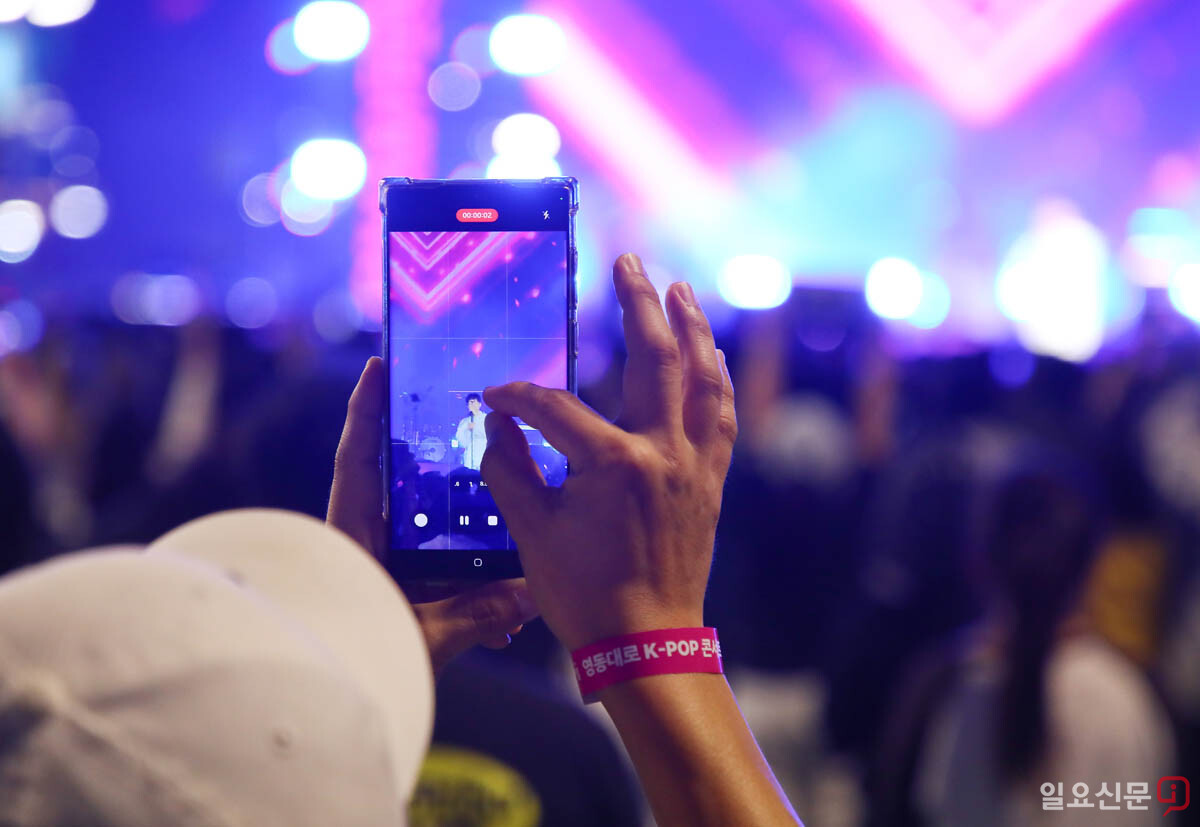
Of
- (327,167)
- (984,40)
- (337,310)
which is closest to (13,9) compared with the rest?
(327,167)

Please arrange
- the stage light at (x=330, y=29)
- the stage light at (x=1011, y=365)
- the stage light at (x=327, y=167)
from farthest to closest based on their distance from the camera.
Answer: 1. the stage light at (x=327, y=167)
2. the stage light at (x=330, y=29)
3. the stage light at (x=1011, y=365)

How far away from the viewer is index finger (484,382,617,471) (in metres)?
0.83

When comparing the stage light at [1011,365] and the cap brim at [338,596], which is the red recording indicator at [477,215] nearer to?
the cap brim at [338,596]

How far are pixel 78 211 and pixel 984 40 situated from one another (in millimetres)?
6758

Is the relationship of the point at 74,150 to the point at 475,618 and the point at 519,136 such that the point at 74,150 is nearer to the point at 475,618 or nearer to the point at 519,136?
the point at 519,136

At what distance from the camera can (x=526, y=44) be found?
679cm

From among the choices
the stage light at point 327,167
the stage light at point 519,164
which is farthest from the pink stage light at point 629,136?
the stage light at point 327,167

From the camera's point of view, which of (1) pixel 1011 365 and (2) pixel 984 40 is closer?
(1) pixel 1011 365

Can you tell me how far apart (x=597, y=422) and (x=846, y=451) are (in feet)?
10.1

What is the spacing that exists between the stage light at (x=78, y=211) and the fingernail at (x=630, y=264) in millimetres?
7619

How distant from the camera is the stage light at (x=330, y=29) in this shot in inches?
253

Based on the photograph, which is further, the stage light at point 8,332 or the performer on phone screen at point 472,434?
the stage light at point 8,332

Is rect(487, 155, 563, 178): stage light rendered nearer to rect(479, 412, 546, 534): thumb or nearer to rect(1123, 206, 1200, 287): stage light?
rect(1123, 206, 1200, 287): stage light

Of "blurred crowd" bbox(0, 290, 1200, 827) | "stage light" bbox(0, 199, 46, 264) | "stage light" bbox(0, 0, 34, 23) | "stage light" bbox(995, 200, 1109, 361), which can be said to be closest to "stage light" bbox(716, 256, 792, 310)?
"stage light" bbox(995, 200, 1109, 361)
